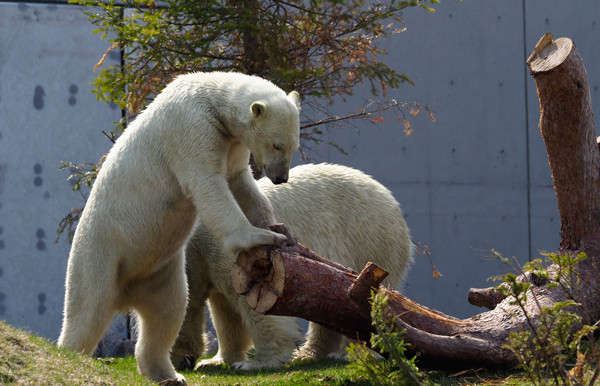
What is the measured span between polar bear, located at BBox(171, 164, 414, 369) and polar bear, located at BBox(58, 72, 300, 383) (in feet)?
3.35

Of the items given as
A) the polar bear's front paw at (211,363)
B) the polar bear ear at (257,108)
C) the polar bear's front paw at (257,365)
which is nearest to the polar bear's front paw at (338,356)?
the polar bear's front paw at (257,365)

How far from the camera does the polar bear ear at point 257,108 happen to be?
4.39 metres

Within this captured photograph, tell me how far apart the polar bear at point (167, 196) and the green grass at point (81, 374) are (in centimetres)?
40

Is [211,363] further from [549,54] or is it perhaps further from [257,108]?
[549,54]

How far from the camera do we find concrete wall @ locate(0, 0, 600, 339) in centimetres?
985

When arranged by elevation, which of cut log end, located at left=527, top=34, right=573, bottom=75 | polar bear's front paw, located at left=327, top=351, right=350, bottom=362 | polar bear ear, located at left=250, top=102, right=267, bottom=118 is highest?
cut log end, located at left=527, top=34, right=573, bottom=75

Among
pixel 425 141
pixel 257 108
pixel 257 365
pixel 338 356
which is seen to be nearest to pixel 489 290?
pixel 338 356

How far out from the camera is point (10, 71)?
9898 mm

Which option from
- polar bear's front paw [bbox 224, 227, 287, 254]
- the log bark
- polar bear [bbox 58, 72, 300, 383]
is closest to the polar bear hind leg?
polar bear [bbox 58, 72, 300, 383]

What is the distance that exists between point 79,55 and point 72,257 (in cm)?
566

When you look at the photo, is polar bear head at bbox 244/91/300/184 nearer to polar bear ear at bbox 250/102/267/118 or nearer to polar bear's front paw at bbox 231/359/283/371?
polar bear ear at bbox 250/102/267/118

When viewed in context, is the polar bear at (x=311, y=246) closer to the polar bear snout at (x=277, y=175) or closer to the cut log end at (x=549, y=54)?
the polar bear snout at (x=277, y=175)

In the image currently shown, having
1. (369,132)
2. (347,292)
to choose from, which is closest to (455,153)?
(369,132)

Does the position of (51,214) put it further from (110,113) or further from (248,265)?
(248,265)
